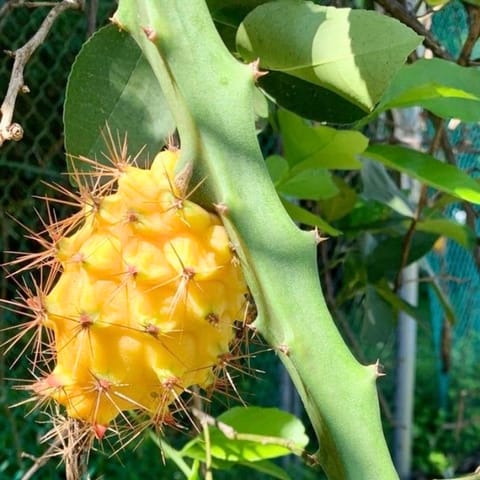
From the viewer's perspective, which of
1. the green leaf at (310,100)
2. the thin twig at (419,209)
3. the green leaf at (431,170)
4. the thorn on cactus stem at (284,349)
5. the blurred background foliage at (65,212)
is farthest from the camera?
the blurred background foliage at (65,212)

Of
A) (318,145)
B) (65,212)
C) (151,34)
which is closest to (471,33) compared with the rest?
(318,145)

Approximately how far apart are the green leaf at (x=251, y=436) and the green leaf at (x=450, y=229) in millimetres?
359

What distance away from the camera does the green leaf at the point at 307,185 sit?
76cm

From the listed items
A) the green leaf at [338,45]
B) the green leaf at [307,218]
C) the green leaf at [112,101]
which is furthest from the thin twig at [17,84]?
the green leaf at [307,218]

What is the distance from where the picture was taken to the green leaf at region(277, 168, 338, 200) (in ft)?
2.50

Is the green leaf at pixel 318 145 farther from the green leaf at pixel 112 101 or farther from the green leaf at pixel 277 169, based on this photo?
the green leaf at pixel 112 101

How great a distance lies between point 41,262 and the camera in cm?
47

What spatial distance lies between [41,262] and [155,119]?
0.35ft

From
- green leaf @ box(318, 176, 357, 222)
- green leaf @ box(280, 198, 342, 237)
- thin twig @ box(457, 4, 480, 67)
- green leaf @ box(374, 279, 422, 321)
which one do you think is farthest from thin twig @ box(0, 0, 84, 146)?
green leaf @ box(374, 279, 422, 321)

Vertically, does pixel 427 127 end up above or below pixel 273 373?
above

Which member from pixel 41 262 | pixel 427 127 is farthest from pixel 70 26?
pixel 41 262

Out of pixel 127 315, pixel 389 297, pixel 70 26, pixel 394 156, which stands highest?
pixel 127 315

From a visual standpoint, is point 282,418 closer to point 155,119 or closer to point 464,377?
point 155,119

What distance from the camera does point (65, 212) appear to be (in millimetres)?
1692
